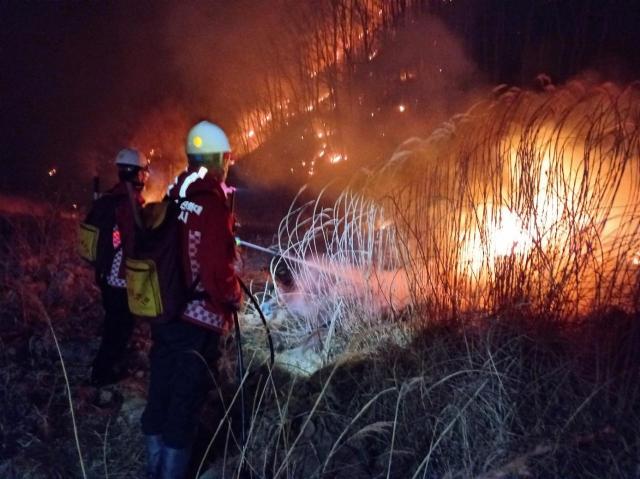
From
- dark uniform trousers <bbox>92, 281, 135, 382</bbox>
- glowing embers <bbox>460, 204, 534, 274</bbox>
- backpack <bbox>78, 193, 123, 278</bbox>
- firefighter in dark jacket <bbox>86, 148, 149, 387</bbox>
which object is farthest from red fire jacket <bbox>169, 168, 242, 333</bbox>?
glowing embers <bbox>460, 204, 534, 274</bbox>

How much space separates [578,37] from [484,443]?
36.6ft

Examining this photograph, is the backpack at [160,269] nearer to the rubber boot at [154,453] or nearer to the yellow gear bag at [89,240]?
the rubber boot at [154,453]

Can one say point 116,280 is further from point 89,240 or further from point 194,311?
point 194,311

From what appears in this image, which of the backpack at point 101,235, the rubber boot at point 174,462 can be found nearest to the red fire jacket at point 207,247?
the rubber boot at point 174,462

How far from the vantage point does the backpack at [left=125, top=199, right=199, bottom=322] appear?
10.2ft

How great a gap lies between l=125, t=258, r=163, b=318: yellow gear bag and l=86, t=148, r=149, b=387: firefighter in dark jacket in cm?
113

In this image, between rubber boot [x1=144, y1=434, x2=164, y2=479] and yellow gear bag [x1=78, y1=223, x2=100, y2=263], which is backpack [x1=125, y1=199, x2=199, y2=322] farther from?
yellow gear bag [x1=78, y1=223, x2=100, y2=263]

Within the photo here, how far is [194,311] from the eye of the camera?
319 centimetres

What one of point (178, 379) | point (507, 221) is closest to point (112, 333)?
point (178, 379)

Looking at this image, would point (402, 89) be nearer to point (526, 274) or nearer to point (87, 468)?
point (526, 274)

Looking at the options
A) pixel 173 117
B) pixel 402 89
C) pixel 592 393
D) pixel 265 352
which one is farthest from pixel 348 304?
pixel 173 117

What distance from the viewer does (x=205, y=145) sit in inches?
129

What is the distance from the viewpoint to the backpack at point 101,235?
4336 millimetres

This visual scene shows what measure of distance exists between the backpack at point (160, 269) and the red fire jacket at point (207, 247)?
54 mm
